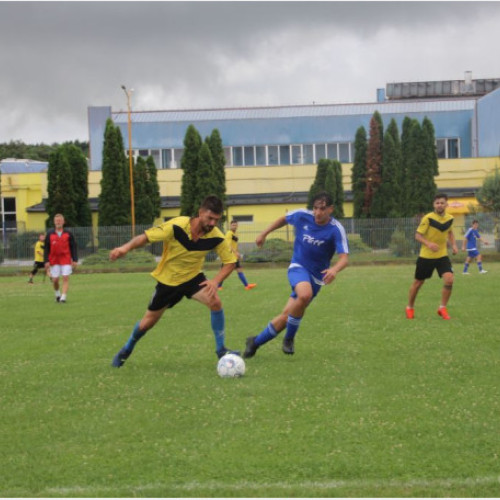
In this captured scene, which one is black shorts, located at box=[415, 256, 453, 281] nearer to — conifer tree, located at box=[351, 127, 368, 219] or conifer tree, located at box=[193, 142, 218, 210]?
conifer tree, located at box=[193, 142, 218, 210]

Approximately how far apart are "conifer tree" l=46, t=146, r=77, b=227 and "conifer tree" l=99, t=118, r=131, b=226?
6.23 ft

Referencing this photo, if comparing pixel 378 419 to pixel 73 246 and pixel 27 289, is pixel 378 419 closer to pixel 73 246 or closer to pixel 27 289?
pixel 73 246

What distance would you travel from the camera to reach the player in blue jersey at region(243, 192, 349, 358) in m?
9.91

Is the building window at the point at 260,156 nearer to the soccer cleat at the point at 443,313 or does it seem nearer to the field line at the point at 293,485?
the soccer cleat at the point at 443,313

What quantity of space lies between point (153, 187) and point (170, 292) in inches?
1678

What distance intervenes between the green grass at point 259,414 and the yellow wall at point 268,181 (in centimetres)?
4120

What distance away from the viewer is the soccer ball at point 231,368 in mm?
8789

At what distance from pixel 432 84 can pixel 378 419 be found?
7245 cm

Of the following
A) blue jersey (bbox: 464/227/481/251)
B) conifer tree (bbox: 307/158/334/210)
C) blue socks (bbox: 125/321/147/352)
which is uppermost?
conifer tree (bbox: 307/158/334/210)

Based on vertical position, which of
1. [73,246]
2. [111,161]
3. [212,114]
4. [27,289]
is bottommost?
[27,289]

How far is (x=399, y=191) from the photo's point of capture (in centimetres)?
4950

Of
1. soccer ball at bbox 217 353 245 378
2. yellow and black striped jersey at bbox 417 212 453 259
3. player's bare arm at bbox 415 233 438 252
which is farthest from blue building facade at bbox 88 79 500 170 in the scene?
soccer ball at bbox 217 353 245 378

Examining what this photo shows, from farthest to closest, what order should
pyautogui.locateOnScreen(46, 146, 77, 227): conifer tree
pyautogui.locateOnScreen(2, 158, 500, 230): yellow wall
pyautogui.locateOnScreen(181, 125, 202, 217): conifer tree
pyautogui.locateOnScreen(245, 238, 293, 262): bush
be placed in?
pyautogui.locateOnScreen(2, 158, 500, 230): yellow wall → pyautogui.locateOnScreen(46, 146, 77, 227): conifer tree → pyautogui.locateOnScreen(181, 125, 202, 217): conifer tree → pyautogui.locateOnScreen(245, 238, 293, 262): bush

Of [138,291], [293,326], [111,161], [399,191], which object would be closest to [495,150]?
[399,191]
